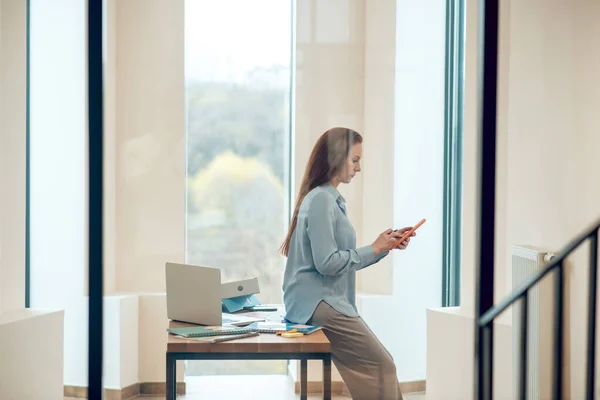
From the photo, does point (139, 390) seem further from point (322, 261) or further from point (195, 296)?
point (322, 261)

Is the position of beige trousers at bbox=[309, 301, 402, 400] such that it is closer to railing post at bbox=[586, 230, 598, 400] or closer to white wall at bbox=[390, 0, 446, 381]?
white wall at bbox=[390, 0, 446, 381]

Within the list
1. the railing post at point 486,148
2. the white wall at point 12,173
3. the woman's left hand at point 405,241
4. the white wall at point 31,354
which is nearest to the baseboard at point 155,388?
the white wall at point 31,354

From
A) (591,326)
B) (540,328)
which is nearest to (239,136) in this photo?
(540,328)

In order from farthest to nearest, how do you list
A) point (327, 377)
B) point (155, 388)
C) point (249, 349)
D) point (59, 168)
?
point (59, 168), point (155, 388), point (327, 377), point (249, 349)

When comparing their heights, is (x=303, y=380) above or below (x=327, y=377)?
below

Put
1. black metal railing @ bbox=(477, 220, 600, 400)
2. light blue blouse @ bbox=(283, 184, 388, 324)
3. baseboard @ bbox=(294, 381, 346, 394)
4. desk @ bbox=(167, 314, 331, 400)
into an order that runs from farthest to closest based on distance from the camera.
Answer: baseboard @ bbox=(294, 381, 346, 394)
light blue blouse @ bbox=(283, 184, 388, 324)
desk @ bbox=(167, 314, 331, 400)
black metal railing @ bbox=(477, 220, 600, 400)

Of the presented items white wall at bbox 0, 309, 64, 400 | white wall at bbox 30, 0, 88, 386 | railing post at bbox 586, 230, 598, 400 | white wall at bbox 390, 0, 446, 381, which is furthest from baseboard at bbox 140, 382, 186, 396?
railing post at bbox 586, 230, 598, 400

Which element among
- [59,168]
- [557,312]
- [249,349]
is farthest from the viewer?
[59,168]

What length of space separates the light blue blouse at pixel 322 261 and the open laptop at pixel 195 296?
0.75ft

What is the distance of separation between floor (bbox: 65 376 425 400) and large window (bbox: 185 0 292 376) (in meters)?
0.40

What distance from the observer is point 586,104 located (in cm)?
311

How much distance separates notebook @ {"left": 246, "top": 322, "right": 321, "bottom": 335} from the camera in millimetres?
2893

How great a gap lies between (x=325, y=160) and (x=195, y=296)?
869 mm

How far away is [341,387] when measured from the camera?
3127 mm
